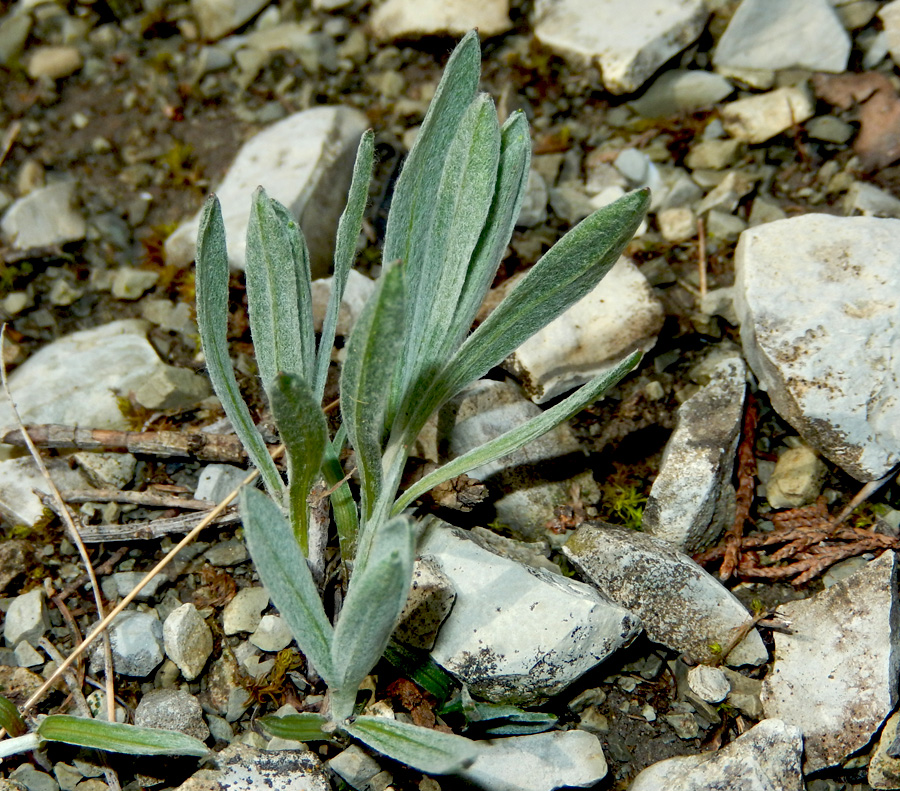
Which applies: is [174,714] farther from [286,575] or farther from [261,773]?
[286,575]

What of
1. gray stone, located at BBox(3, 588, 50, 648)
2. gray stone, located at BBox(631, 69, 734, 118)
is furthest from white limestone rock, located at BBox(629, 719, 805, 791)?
gray stone, located at BBox(631, 69, 734, 118)

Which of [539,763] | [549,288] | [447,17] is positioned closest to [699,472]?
[549,288]

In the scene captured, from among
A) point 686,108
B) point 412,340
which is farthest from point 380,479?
point 686,108

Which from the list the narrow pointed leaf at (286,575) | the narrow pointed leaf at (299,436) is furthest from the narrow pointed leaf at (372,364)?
the narrow pointed leaf at (286,575)

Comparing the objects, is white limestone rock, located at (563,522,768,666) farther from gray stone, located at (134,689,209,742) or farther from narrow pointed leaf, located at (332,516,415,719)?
gray stone, located at (134,689,209,742)

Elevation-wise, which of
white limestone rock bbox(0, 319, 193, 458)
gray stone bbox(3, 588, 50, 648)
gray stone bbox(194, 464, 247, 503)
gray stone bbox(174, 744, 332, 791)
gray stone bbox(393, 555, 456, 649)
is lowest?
gray stone bbox(174, 744, 332, 791)

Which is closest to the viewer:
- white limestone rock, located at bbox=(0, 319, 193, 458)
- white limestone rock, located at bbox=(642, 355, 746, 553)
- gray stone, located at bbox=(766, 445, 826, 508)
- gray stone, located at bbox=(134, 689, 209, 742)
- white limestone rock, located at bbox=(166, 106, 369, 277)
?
gray stone, located at bbox=(134, 689, 209, 742)

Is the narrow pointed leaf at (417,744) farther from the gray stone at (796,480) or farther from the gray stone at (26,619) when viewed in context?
the gray stone at (796,480)
